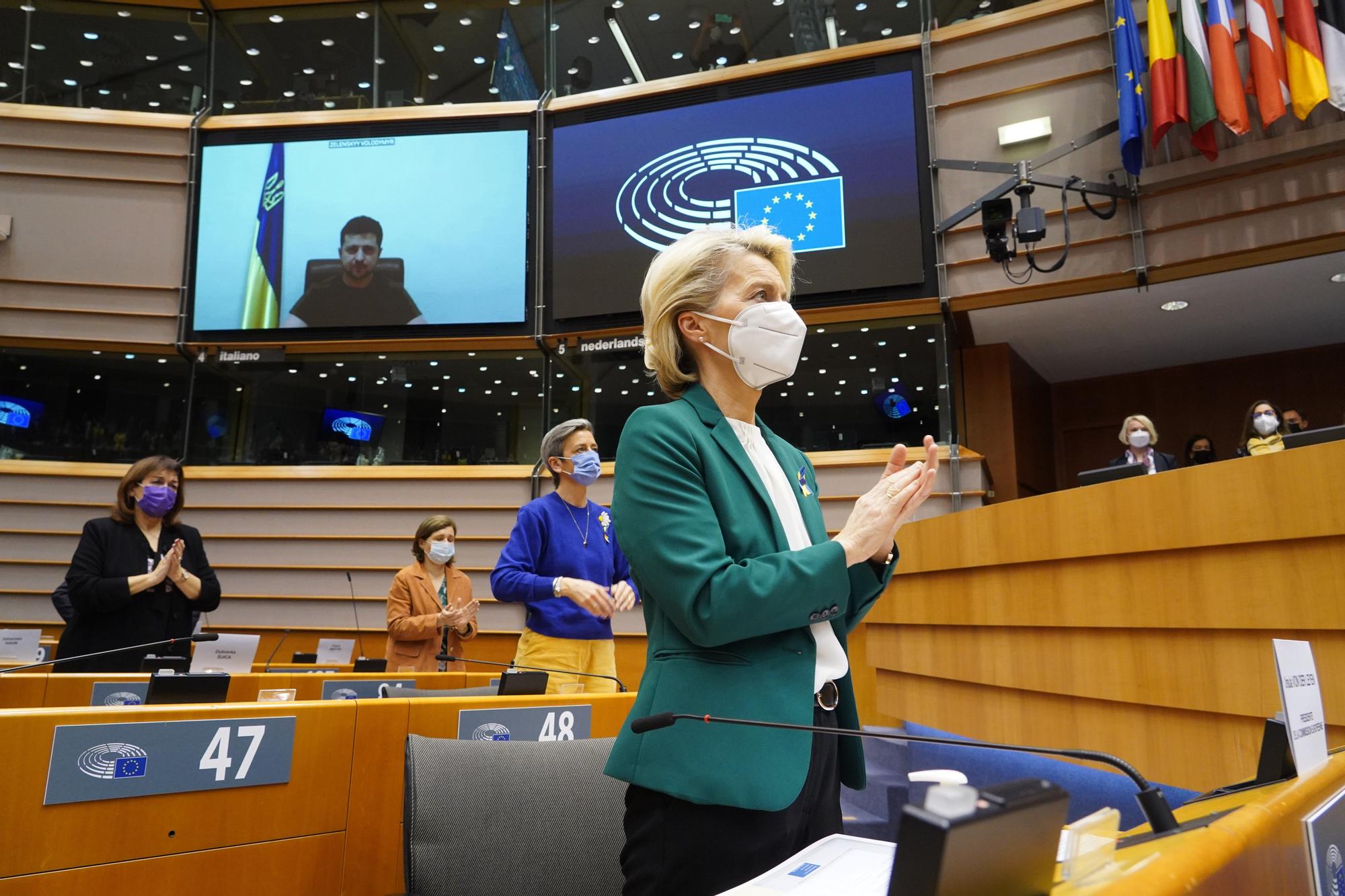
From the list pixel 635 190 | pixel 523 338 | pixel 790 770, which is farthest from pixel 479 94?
Answer: pixel 790 770

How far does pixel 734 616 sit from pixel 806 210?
6.60 metres

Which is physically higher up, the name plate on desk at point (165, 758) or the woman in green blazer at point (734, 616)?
the woman in green blazer at point (734, 616)

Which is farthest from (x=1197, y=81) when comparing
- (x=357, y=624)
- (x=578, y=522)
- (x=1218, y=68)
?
(x=357, y=624)

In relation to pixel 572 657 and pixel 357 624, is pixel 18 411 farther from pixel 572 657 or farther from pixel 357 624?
pixel 572 657

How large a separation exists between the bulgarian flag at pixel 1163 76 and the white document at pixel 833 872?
647cm

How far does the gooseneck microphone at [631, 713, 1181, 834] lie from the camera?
66cm

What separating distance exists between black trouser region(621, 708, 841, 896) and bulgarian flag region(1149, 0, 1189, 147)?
6.27 m

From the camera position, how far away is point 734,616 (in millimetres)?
1051

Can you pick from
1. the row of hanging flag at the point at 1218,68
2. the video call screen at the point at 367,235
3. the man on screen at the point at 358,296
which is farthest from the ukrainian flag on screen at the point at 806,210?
the man on screen at the point at 358,296

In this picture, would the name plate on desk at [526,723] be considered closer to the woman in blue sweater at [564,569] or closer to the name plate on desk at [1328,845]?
the woman in blue sweater at [564,569]

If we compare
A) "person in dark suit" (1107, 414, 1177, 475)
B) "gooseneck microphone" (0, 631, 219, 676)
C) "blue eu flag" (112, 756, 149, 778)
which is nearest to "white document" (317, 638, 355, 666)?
"gooseneck microphone" (0, 631, 219, 676)

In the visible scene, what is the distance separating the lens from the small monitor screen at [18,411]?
793 centimetres

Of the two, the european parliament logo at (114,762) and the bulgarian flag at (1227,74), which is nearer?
the european parliament logo at (114,762)

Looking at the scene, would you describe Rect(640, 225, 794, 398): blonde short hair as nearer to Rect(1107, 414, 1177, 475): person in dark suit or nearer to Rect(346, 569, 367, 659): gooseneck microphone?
Rect(1107, 414, 1177, 475): person in dark suit
